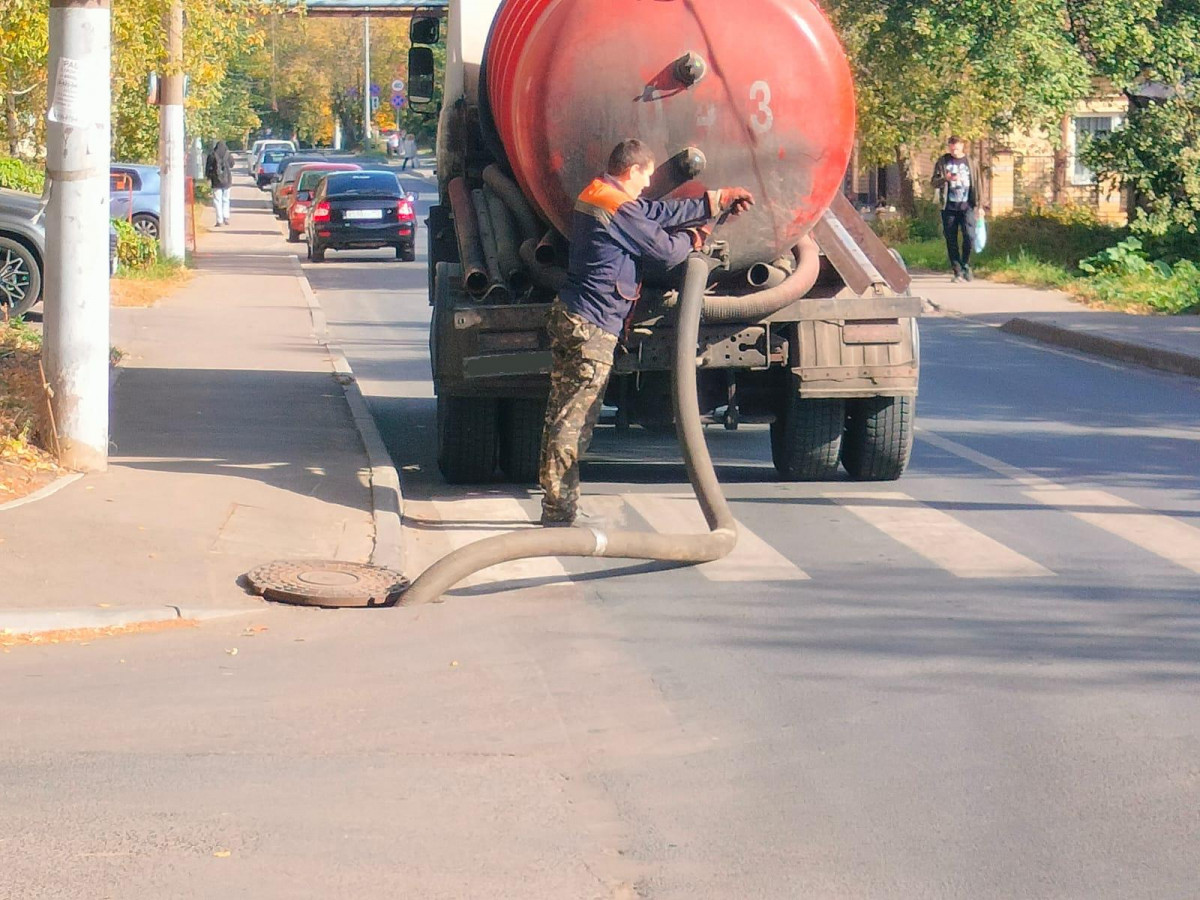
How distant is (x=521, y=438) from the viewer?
33.7 ft

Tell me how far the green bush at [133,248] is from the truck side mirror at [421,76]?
1244 centimetres

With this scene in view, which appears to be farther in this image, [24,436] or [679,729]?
[24,436]

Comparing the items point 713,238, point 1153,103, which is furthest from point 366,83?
point 713,238

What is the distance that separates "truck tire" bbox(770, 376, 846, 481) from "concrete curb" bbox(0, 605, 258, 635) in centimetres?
389

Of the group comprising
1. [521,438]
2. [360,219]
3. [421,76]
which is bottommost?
[521,438]

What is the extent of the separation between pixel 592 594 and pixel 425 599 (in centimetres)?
71

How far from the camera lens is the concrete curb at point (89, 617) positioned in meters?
6.89

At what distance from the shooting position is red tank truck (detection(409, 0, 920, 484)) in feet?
28.6

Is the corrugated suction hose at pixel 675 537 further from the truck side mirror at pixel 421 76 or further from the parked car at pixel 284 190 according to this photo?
the parked car at pixel 284 190

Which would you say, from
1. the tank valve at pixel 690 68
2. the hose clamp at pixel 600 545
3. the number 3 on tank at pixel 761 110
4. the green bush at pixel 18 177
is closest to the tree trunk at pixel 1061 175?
the green bush at pixel 18 177

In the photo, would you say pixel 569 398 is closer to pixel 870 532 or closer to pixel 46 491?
pixel 870 532

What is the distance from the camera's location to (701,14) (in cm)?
866

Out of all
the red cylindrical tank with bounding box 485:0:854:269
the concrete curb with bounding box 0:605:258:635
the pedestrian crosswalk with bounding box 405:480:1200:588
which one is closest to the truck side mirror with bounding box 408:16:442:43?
the red cylindrical tank with bounding box 485:0:854:269

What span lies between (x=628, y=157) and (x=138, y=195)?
2359cm
